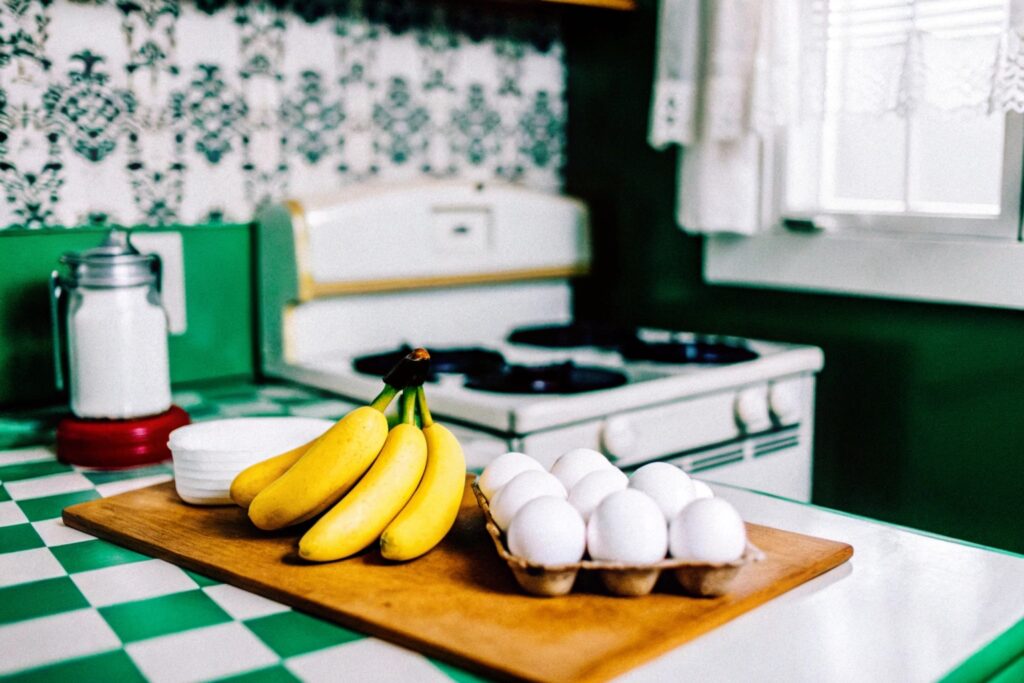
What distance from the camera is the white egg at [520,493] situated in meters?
0.90

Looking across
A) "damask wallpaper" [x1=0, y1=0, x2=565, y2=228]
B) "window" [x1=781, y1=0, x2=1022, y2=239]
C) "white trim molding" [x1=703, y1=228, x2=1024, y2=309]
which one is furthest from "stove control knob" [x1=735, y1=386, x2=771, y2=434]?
"damask wallpaper" [x1=0, y1=0, x2=565, y2=228]

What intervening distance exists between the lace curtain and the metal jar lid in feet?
3.76

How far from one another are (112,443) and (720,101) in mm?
1316

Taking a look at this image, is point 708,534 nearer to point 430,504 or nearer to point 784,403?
point 430,504

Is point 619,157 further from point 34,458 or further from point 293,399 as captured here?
point 34,458

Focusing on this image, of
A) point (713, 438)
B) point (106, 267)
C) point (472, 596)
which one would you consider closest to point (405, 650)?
point (472, 596)

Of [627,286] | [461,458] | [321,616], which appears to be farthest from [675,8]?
[321,616]

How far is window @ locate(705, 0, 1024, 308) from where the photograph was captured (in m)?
1.77

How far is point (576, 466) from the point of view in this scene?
0.97 meters

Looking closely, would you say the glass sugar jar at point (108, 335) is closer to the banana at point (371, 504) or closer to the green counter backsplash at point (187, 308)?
the green counter backsplash at point (187, 308)

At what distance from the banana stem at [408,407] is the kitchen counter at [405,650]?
0.77 ft

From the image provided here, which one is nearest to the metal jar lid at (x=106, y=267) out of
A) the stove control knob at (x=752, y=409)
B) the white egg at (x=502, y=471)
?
the white egg at (x=502, y=471)

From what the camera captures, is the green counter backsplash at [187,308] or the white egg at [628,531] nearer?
the white egg at [628,531]

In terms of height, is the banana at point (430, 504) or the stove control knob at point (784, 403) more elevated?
the banana at point (430, 504)
